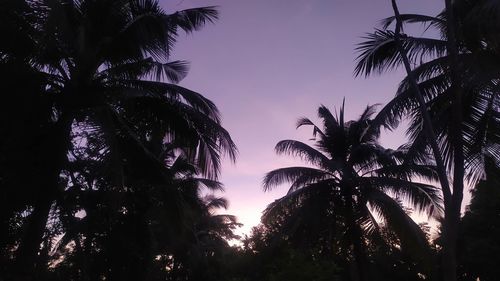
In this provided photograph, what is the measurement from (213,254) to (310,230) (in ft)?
51.1

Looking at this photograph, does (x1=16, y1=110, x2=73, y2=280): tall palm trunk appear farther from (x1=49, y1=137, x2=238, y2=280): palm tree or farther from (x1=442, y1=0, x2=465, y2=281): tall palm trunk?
(x1=442, y1=0, x2=465, y2=281): tall palm trunk

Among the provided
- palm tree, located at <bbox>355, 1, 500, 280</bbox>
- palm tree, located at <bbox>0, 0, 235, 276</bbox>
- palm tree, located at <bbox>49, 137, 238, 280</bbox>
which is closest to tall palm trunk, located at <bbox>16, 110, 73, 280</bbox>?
palm tree, located at <bbox>0, 0, 235, 276</bbox>

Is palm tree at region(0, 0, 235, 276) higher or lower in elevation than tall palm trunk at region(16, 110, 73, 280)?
higher

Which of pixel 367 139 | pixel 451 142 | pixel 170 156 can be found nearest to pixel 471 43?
pixel 451 142

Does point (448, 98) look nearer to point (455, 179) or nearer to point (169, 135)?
point (455, 179)

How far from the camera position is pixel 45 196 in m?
8.31

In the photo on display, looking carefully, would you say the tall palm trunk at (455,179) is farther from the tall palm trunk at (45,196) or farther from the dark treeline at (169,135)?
the tall palm trunk at (45,196)

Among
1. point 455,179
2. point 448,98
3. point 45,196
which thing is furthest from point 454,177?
point 45,196

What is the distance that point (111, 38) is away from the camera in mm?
9336

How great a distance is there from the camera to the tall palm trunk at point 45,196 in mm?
7777

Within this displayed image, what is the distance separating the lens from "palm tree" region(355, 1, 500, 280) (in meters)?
8.41

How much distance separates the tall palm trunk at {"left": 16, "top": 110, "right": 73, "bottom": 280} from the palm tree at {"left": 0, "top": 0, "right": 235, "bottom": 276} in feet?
0.06

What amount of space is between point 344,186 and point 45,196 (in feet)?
33.4

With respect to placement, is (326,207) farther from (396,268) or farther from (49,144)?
(396,268)
